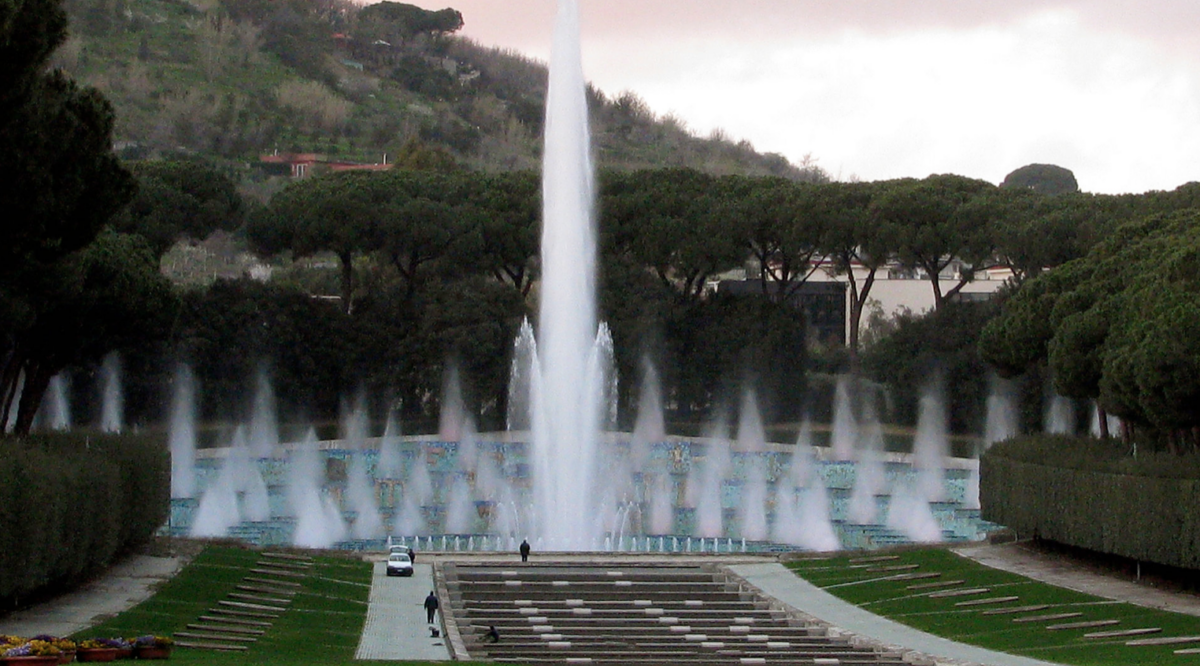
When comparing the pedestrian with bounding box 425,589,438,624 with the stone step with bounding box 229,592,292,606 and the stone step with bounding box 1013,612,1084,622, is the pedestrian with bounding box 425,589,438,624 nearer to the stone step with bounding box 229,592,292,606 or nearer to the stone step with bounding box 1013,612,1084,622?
the stone step with bounding box 229,592,292,606

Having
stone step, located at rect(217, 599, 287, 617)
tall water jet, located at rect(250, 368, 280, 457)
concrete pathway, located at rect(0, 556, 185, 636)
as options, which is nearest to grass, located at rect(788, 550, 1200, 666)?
stone step, located at rect(217, 599, 287, 617)

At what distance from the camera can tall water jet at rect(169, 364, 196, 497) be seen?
172 ft

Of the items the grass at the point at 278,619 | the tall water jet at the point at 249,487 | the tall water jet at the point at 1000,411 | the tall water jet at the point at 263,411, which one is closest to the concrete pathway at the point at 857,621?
the grass at the point at 278,619

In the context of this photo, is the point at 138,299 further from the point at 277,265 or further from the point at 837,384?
the point at 277,265

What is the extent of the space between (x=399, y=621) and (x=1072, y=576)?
455 inches

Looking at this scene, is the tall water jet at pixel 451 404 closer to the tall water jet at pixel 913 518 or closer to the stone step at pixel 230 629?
the tall water jet at pixel 913 518

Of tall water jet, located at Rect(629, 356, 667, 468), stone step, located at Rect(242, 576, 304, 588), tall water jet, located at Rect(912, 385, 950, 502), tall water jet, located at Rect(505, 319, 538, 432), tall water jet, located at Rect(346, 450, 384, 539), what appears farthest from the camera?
tall water jet, located at Rect(629, 356, 667, 468)

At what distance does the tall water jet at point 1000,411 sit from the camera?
2344 inches

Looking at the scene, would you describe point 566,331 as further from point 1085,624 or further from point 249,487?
point 1085,624

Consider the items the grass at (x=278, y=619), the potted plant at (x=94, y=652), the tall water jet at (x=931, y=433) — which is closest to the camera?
the potted plant at (x=94, y=652)

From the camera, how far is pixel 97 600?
3003 centimetres

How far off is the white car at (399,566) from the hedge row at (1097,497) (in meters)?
11.4

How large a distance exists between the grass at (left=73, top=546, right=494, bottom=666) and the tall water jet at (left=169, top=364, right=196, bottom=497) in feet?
49.5

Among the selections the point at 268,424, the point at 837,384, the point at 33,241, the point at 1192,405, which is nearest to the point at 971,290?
the point at 837,384
